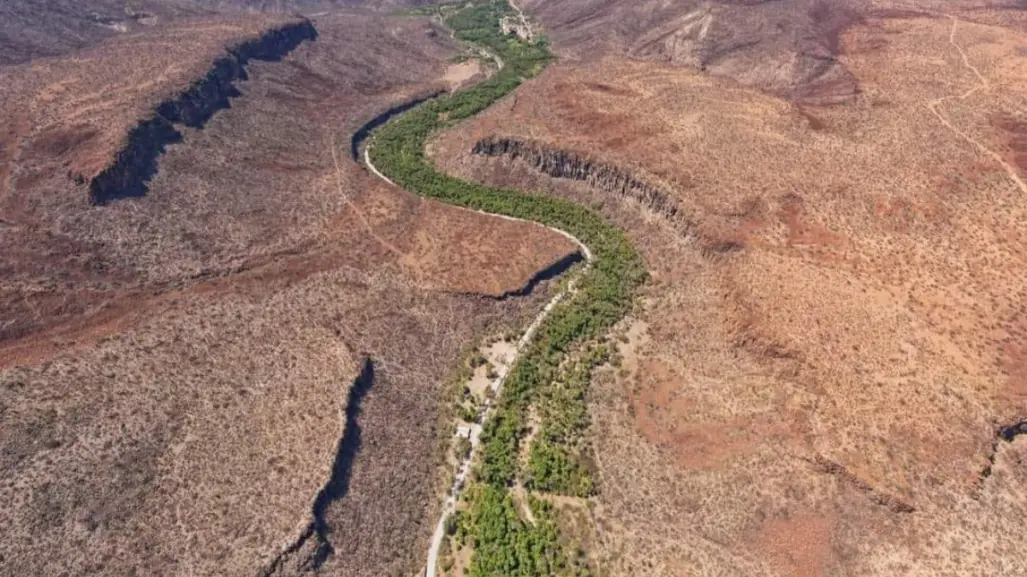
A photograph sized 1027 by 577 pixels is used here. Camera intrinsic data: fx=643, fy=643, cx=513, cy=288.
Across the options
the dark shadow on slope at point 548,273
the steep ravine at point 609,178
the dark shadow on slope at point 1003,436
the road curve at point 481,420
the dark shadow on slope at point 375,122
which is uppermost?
the steep ravine at point 609,178

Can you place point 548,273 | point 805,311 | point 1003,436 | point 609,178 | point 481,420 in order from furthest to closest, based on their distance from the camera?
point 609,178, point 548,273, point 805,311, point 481,420, point 1003,436

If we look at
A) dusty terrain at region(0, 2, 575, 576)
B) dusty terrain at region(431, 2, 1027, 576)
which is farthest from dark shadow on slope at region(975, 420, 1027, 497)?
dusty terrain at region(0, 2, 575, 576)

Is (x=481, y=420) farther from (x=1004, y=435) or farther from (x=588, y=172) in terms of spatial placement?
(x=1004, y=435)

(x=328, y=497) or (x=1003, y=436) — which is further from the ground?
(x=1003, y=436)

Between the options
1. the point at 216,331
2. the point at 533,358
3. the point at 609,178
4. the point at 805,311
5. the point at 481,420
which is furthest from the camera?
the point at 609,178

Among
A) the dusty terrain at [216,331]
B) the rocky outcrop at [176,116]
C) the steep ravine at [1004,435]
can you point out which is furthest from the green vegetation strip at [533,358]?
the steep ravine at [1004,435]

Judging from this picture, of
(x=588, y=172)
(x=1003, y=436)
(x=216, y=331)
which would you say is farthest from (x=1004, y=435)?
(x=216, y=331)

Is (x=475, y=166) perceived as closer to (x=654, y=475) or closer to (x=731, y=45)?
(x=654, y=475)

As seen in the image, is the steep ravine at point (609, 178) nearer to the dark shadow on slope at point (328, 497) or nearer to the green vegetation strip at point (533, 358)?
the green vegetation strip at point (533, 358)
